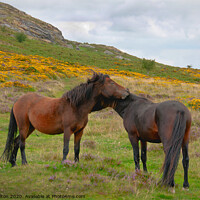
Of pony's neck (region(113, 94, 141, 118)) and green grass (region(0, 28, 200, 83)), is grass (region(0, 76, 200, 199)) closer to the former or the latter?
pony's neck (region(113, 94, 141, 118))

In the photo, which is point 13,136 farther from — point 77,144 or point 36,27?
point 36,27

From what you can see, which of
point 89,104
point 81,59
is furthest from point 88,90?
point 81,59

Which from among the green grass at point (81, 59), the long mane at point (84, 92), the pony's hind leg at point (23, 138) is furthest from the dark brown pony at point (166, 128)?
the green grass at point (81, 59)

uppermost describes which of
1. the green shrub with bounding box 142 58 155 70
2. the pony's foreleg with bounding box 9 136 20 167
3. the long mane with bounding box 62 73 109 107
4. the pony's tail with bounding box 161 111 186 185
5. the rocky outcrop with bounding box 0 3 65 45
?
the rocky outcrop with bounding box 0 3 65 45

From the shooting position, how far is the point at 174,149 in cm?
474

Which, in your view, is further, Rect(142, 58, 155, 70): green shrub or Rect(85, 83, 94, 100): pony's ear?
Rect(142, 58, 155, 70): green shrub

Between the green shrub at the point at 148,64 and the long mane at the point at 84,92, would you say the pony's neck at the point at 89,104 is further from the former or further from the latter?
the green shrub at the point at 148,64

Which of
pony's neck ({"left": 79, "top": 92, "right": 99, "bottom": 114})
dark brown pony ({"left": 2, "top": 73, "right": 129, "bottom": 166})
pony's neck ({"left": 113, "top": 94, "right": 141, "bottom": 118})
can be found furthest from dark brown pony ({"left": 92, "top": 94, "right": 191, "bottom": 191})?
pony's neck ({"left": 79, "top": 92, "right": 99, "bottom": 114})

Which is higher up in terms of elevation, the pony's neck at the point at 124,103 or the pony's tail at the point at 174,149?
the pony's neck at the point at 124,103

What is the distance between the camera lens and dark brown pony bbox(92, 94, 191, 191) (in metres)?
4.76

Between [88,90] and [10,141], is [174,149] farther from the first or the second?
[10,141]

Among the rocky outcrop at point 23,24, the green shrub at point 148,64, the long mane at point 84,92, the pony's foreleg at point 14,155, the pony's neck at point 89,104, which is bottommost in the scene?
the pony's foreleg at point 14,155

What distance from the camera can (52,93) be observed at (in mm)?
19219

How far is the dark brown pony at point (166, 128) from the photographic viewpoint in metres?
4.76
